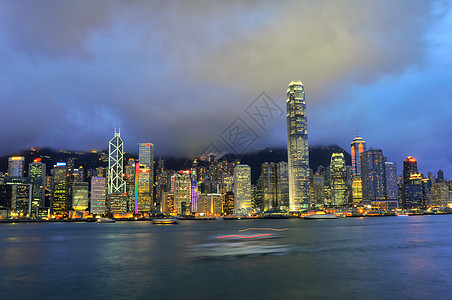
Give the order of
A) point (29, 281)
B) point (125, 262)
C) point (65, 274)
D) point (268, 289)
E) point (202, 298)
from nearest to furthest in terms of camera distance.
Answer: point (202, 298), point (268, 289), point (29, 281), point (65, 274), point (125, 262)

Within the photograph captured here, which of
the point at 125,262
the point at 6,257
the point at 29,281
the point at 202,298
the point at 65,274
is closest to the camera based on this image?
the point at 202,298

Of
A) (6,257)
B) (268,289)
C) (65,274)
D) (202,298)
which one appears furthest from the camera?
(6,257)

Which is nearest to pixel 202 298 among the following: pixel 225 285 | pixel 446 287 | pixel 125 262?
pixel 225 285

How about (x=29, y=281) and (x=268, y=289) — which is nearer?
(x=268, y=289)

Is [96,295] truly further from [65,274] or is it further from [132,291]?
[65,274]

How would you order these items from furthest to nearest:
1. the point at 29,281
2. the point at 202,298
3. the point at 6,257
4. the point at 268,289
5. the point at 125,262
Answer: the point at 6,257 < the point at 125,262 < the point at 29,281 < the point at 268,289 < the point at 202,298

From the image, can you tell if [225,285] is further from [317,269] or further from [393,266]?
[393,266]

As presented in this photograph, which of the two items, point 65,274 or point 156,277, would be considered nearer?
point 156,277

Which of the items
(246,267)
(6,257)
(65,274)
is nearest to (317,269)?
(246,267)
